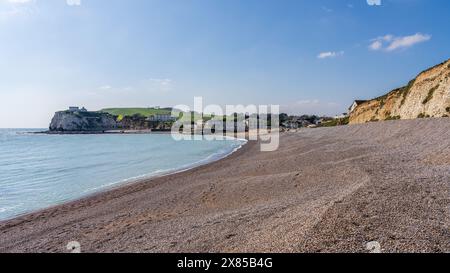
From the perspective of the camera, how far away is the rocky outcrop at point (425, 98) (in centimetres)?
3145

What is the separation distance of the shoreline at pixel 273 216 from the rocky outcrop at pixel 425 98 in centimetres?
1663

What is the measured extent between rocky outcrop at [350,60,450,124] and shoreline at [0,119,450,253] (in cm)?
1663

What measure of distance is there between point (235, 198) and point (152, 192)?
593 centimetres

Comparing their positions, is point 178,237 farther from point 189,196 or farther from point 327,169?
point 327,169

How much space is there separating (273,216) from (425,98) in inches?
1364

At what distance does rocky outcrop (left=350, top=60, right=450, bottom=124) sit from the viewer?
31453 millimetres

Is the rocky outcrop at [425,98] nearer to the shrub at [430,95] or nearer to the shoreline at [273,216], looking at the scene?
the shrub at [430,95]

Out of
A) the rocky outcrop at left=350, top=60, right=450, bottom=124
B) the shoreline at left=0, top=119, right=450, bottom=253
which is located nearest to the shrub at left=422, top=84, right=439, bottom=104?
the rocky outcrop at left=350, top=60, right=450, bottom=124

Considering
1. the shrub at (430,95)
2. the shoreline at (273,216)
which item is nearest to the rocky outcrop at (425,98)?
the shrub at (430,95)

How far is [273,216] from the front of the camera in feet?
28.6

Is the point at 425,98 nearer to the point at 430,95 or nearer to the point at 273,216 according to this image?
the point at 430,95

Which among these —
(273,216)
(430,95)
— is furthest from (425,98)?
(273,216)

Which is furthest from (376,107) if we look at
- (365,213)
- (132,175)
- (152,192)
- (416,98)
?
(365,213)
